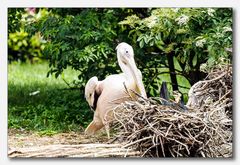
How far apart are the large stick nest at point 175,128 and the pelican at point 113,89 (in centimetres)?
10

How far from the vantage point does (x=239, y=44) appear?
507 cm

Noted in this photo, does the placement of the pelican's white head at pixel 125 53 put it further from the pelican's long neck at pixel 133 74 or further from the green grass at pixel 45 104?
the green grass at pixel 45 104

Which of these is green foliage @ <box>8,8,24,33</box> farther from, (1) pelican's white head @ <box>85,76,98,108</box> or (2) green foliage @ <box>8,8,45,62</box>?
(2) green foliage @ <box>8,8,45,62</box>

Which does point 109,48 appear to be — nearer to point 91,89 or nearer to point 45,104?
point 91,89

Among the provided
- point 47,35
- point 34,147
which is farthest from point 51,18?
point 34,147

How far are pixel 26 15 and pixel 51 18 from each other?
→ 100cm

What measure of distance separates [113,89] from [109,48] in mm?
398

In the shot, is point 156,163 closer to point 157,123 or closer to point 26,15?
point 157,123

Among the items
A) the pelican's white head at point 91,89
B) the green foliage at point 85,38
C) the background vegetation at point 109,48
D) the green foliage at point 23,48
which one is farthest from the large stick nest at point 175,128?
the green foliage at point 23,48

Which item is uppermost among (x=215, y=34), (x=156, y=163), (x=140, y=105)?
(x=215, y=34)

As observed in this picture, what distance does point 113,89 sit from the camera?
5148mm

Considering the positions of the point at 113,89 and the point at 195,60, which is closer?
the point at 113,89

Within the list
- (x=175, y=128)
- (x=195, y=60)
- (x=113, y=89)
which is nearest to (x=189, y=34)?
(x=195, y=60)

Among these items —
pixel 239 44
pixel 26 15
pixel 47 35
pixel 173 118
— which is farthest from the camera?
pixel 26 15
